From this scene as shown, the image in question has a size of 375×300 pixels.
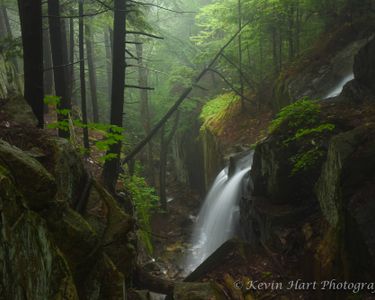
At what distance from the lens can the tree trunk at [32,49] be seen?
230 inches

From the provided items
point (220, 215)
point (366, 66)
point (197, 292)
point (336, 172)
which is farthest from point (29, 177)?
point (220, 215)

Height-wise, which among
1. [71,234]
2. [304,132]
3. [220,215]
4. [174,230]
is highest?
[304,132]

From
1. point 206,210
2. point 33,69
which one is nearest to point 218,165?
point 206,210

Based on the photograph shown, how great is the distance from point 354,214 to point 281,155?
8.91 ft

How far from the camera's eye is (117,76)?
8047mm

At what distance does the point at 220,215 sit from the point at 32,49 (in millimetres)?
7649

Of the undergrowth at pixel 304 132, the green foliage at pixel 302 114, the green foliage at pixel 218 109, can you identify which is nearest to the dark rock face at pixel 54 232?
the undergrowth at pixel 304 132

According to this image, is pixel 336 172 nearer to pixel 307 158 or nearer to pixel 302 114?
pixel 307 158

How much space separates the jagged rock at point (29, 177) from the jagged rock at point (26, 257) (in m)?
0.25

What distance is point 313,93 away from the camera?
1159cm

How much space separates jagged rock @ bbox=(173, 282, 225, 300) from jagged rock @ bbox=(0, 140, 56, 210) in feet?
10.7

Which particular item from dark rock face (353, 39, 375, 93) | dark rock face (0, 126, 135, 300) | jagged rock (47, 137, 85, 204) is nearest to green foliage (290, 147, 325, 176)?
dark rock face (353, 39, 375, 93)

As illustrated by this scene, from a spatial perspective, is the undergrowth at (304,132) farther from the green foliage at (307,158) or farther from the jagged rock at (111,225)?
the jagged rock at (111,225)

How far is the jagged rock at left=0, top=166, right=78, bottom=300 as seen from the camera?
3059 millimetres
